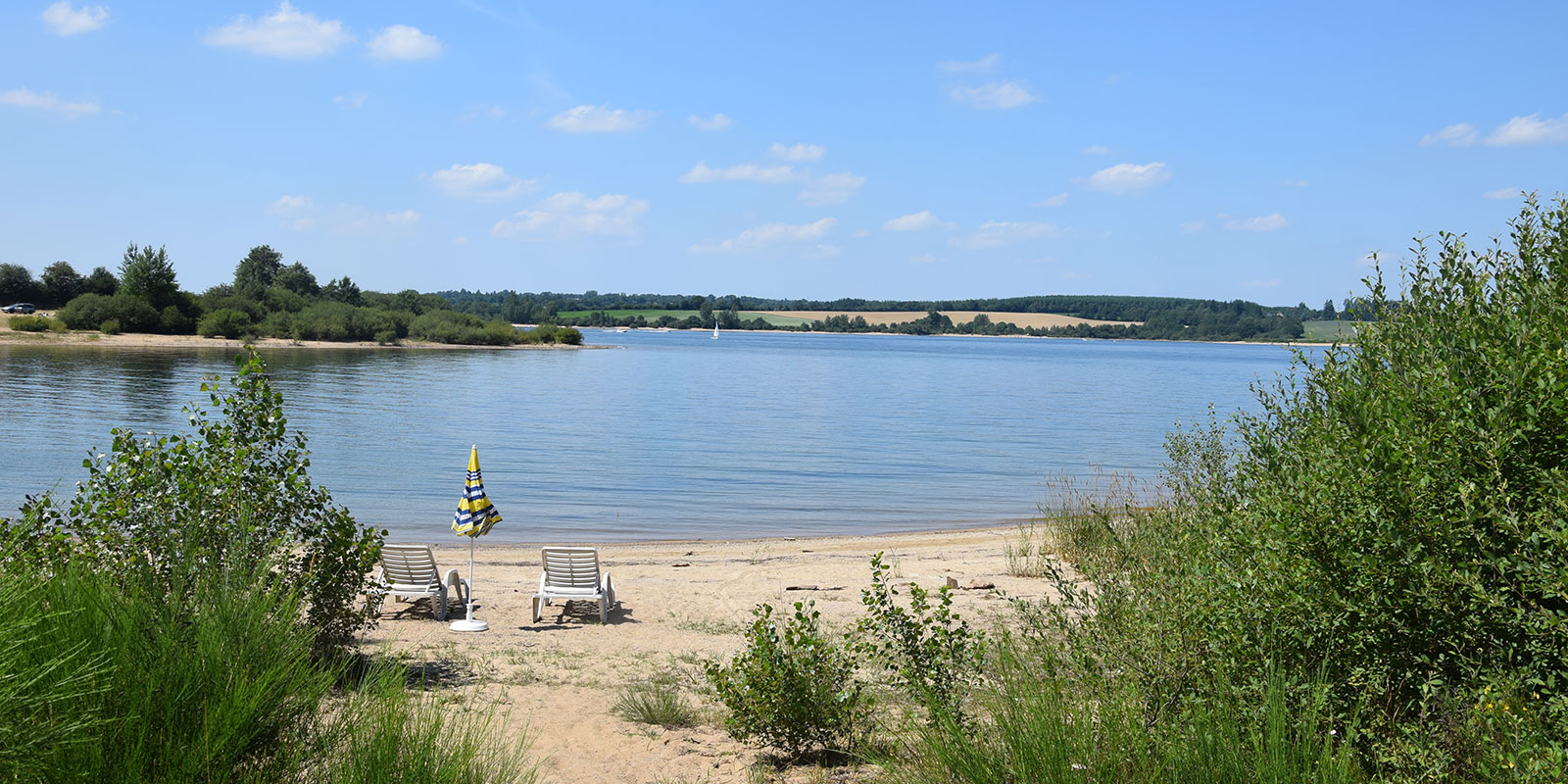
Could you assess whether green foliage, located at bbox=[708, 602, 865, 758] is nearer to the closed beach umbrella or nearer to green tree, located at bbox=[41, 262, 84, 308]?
the closed beach umbrella

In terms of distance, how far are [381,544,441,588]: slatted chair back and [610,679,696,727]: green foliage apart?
4.10 m

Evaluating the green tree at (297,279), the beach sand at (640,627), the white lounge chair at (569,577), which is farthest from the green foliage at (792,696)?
the green tree at (297,279)

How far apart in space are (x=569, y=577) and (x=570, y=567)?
13 centimetres

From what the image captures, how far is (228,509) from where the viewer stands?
19.7ft

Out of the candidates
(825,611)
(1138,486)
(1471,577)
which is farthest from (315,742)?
(1138,486)

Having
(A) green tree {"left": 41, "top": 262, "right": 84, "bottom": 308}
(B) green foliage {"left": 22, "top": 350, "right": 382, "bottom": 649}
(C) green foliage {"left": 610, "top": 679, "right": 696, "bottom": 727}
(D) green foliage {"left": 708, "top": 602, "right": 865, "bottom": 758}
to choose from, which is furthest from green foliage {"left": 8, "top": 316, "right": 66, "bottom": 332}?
(D) green foliage {"left": 708, "top": 602, "right": 865, "bottom": 758}

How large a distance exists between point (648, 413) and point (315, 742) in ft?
121

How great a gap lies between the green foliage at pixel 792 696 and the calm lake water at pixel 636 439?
13.4 feet

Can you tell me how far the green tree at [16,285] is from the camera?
84125 mm

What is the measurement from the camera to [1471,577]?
326cm

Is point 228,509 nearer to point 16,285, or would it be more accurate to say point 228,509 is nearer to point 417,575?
point 417,575

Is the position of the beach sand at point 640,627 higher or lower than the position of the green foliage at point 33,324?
lower

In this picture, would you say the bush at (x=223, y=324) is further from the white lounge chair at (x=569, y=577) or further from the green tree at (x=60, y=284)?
the white lounge chair at (x=569, y=577)

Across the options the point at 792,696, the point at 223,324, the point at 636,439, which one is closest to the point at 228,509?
the point at 792,696
